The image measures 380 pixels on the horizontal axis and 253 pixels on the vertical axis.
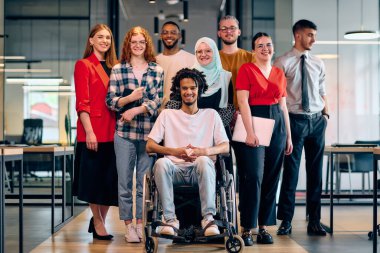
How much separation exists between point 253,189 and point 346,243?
2.63 feet

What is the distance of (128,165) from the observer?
14.5ft

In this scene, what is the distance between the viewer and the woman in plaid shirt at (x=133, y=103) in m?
4.39

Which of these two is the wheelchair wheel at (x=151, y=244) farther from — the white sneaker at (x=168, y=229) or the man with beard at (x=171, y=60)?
the man with beard at (x=171, y=60)

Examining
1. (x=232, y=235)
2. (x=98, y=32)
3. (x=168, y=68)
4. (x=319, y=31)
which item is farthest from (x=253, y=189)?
(x=319, y=31)

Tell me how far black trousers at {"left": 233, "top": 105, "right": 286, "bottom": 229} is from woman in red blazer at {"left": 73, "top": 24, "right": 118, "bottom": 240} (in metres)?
0.83

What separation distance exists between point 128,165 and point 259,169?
824 mm

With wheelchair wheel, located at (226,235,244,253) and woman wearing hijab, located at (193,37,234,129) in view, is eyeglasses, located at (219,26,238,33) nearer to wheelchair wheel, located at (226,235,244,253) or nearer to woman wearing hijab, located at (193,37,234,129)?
woman wearing hijab, located at (193,37,234,129)

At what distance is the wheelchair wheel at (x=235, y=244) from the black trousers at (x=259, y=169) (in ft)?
1.79

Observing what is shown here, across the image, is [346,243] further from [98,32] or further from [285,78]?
[98,32]

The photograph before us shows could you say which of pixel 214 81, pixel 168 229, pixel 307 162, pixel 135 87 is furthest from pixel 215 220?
pixel 307 162

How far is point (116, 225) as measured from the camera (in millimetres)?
5594

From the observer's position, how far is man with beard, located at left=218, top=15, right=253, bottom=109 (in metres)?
4.59

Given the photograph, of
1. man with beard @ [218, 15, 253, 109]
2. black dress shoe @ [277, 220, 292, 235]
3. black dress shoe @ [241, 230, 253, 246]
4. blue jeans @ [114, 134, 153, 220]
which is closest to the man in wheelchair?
blue jeans @ [114, 134, 153, 220]

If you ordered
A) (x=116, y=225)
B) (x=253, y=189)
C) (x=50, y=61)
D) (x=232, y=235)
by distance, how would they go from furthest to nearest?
(x=50, y=61), (x=116, y=225), (x=253, y=189), (x=232, y=235)
